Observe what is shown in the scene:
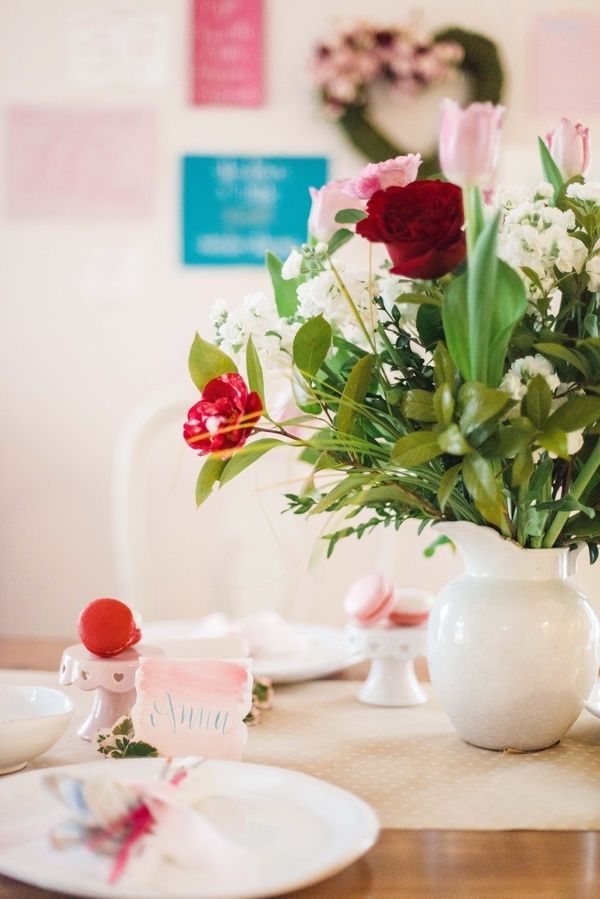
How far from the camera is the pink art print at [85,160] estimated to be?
7.96 feet

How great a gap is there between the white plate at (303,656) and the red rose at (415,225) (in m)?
0.48

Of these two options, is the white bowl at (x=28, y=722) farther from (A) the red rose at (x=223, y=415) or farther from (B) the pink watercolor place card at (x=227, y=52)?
(B) the pink watercolor place card at (x=227, y=52)

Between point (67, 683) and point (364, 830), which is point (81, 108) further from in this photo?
point (364, 830)

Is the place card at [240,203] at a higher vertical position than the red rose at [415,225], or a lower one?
higher

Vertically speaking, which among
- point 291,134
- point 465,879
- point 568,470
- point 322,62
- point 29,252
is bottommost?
point 465,879

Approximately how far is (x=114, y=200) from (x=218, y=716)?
1.87 meters

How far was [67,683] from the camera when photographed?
2.83 ft

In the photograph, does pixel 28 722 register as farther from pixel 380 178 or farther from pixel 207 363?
pixel 380 178

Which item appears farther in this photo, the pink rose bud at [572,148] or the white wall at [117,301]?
the white wall at [117,301]

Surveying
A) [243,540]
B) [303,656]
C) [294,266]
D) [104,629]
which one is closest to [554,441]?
[294,266]

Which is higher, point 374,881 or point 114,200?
point 114,200

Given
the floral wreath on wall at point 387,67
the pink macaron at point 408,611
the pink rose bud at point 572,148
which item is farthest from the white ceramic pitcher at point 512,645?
the floral wreath on wall at point 387,67

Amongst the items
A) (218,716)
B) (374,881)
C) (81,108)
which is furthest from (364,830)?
(81,108)

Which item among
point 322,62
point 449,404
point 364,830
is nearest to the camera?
point 364,830
